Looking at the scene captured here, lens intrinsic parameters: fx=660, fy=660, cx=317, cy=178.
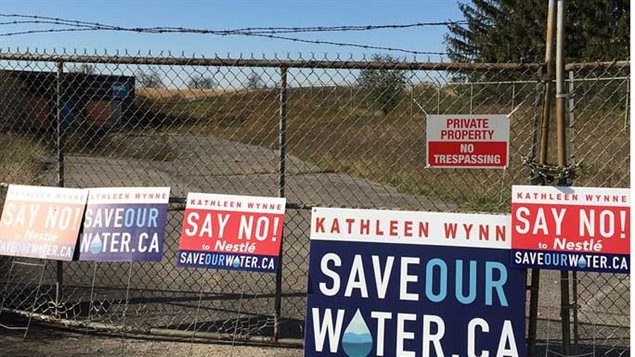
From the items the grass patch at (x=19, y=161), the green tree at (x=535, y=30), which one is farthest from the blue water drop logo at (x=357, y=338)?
the green tree at (x=535, y=30)

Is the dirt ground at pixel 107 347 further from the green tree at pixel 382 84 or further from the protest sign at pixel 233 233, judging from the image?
the green tree at pixel 382 84

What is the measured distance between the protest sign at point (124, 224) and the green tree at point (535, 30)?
22.5 metres

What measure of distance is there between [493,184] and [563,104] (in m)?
8.80

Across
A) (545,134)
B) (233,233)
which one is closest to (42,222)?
(233,233)

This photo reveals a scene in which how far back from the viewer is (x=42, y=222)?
4.68m

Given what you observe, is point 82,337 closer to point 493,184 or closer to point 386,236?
point 386,236

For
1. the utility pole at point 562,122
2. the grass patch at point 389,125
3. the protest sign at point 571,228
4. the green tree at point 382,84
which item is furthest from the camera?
the grass patch at point 389,125

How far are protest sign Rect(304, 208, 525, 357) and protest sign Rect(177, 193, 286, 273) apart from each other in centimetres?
39

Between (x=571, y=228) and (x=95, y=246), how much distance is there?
3056 millimetres

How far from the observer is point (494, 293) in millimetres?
3715

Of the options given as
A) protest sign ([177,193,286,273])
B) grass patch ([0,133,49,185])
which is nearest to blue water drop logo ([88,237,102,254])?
protest sign ([177,193,286,273])

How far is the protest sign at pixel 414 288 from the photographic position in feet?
12.1

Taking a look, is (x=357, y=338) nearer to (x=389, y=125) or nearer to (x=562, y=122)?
(x=562, y=122)

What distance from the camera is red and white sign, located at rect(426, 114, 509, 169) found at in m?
4.01
